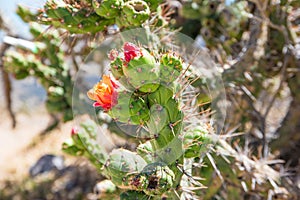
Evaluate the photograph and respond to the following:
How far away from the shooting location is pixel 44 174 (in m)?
5.28

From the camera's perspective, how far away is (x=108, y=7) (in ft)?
5.14

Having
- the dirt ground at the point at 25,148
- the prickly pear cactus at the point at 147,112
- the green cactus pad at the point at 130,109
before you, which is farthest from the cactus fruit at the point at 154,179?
the dirt ground at the point at 25,148

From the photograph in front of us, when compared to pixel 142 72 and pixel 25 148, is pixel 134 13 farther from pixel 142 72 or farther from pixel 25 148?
pixel 25 148

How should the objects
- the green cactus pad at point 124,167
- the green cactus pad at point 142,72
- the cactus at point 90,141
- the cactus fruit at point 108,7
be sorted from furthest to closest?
the cactus at point 90,141
the cactus fruit at point 108,7
the green cactus pad at point 124,167
the green cactus pad at point 142,72

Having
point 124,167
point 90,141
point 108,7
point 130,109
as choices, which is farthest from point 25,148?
point 130,109

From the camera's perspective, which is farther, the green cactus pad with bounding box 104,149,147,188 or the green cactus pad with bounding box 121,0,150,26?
the green cactus pad with bounding box 121,0,150,26

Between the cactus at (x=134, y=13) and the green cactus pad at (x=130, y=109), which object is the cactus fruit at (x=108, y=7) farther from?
the green cactus pad at (x=130, y=109)

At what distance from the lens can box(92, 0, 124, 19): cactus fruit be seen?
156cm

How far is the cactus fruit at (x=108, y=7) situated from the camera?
156 cm

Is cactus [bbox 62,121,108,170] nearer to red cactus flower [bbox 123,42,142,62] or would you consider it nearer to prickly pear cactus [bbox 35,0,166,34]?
prickly pear cactus [bbox 35,0,166,34]

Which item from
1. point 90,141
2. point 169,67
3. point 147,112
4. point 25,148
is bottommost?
point 25,148

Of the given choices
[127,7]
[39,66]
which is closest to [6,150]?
[39,66]

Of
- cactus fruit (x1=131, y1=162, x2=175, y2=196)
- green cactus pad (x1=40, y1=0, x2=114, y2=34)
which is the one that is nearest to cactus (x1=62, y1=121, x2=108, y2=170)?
green cactus pad (x1=40, y1=0, x2=114, y2=34)

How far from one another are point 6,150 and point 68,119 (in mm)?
5150
